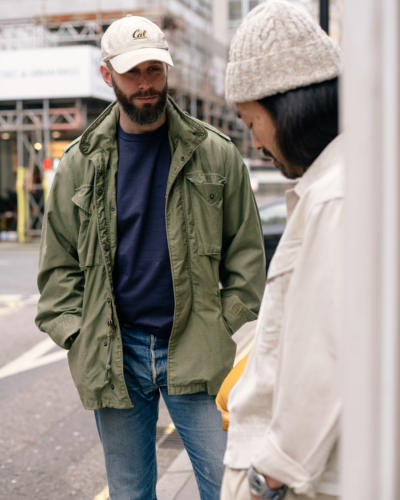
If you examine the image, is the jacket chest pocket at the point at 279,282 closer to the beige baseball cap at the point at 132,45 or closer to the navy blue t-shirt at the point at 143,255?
the navy blue t-shirt at the point at 143,255

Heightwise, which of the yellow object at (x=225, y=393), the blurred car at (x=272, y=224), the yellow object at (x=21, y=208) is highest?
the yellow object at (x=225, y=393)

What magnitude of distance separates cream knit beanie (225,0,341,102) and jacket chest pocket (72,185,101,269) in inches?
43.0

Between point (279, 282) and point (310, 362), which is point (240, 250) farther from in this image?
point (310, 362)

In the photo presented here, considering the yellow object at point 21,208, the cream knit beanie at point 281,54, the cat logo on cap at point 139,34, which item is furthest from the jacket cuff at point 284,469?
the yellow object at point 21,208

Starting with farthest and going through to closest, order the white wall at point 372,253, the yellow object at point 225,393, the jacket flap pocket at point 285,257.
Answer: the yellow object at point 225,393, the jacket flap pocket at point 285,257, the white wall at point 372,253

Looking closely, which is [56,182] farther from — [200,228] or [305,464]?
[305,464]

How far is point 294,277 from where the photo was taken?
1261 mm

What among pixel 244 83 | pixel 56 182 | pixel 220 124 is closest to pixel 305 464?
pixel 244 83

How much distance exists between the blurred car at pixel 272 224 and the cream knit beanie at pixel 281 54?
1080cm

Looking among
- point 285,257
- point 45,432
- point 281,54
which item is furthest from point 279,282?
point 45,432

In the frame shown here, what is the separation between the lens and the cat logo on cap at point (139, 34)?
2.42 metres

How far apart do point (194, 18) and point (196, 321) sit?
28.9 m

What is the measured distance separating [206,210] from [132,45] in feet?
2.05

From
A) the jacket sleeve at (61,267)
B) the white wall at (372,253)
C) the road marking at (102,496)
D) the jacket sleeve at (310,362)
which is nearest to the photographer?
the white wall at (372,253)
